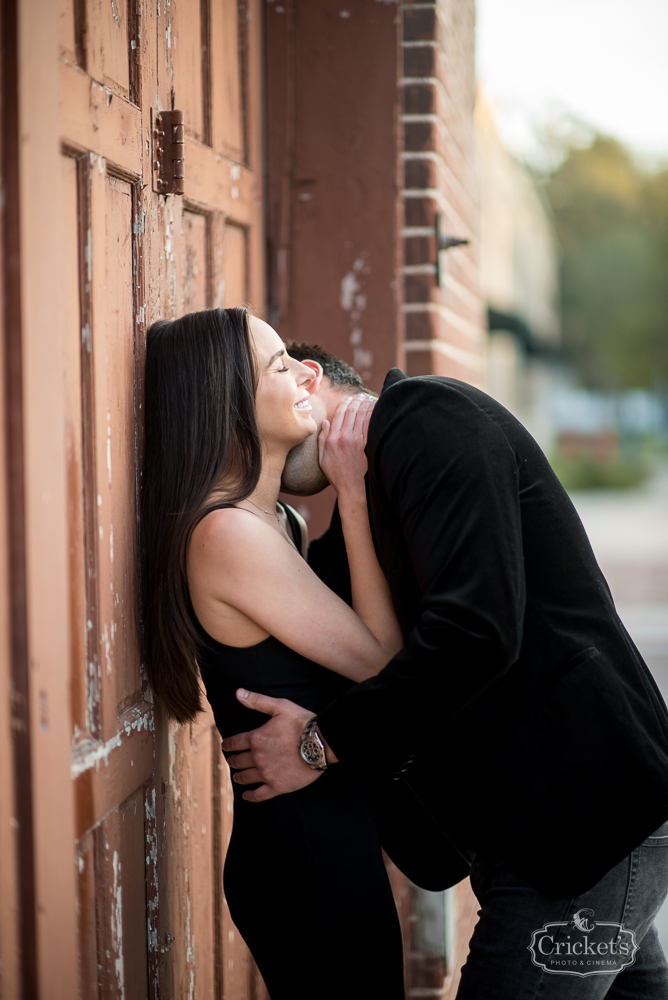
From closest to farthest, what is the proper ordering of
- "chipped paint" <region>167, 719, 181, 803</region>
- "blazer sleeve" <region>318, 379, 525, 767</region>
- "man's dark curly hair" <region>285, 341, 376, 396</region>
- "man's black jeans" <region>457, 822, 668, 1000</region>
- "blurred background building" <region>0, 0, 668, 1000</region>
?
1. "blurred background building" <region>0, 0, 668, 1000</region>
2. "blazer sleeve" <region>318, 379, 525, 767</region>
3. "man's black jeans" <region>457, 822, 668, 1000</region>
4. "chipped paint" <region>167, 719, 181, 803</region>
5. "man's dark curly hair" <region>285, 341, 376, 396</region>

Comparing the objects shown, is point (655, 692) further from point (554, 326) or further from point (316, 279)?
point (554, 326)

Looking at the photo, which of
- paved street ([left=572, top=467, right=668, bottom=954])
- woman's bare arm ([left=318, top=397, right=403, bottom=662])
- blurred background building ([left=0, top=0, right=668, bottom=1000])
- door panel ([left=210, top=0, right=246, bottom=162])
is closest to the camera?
blurred background building ([left=0, top=0, right=668, bottom=1000])

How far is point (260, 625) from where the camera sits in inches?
73.6

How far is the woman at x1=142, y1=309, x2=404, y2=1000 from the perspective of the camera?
1.85 metres

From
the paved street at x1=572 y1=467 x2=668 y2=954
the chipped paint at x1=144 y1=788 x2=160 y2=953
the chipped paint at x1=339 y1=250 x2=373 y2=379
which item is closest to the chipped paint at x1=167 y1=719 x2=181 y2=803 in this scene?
the chipped paint at x1=144 y1=788 x2=160 y2=953

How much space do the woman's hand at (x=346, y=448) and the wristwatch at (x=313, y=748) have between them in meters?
0.52

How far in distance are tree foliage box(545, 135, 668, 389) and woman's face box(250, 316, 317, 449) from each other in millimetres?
37010

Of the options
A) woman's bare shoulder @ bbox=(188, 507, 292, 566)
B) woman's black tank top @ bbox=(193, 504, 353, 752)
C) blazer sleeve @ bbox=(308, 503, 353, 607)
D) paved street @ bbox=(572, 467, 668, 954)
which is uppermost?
woman's bare shoulder @ bbox=(188, 507, 292, 566)

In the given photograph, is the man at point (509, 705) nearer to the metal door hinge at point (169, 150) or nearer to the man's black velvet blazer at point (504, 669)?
the man's black velvet blazer at point (504, 669)

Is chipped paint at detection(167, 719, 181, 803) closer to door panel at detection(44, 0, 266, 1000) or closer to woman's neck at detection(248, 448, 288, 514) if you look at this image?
door panel at detection(44, 0, 266, 1000)

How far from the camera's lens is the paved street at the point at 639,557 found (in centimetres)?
789

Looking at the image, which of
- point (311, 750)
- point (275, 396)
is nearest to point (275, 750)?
point (311, 750)

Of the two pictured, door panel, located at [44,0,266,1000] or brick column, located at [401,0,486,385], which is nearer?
door panel, located at [44,0,266,1000]

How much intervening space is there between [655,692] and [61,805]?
120 centimetres
